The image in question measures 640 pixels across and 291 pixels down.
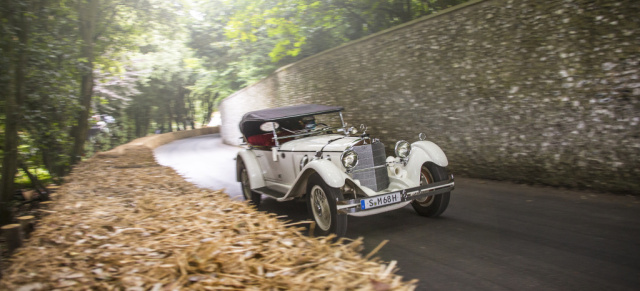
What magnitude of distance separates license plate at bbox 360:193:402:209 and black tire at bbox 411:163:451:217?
2.74ft

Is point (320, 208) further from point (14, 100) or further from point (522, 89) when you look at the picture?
point (14, 100)

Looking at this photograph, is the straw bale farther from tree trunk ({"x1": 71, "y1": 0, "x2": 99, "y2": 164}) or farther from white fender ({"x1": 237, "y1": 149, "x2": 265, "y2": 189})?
tree trunk ({"x1": 71, "y1": 0, "x2": 99, "y2": 164})

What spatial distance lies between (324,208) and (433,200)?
1.51 meters

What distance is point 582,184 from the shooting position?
5.86 metres

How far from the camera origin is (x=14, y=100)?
808 centimetres

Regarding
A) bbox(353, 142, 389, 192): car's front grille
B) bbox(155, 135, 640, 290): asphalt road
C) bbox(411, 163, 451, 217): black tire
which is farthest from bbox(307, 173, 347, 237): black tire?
bbox(411, 163, 451, 217): black tire

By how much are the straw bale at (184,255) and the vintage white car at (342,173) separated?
1.22m

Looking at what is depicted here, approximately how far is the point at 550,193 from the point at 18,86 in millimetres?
10458

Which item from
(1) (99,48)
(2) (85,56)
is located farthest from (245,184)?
(1) (99,48)

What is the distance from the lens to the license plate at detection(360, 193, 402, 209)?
172 inches

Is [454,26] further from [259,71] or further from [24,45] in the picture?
[259,71]

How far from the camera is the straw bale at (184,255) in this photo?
6.75ft

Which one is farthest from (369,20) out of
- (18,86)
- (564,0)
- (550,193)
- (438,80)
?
(18,86)

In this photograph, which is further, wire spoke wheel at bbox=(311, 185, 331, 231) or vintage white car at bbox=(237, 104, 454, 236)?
wire spoke wheel at bbox=(311, 185, 331, 231)
